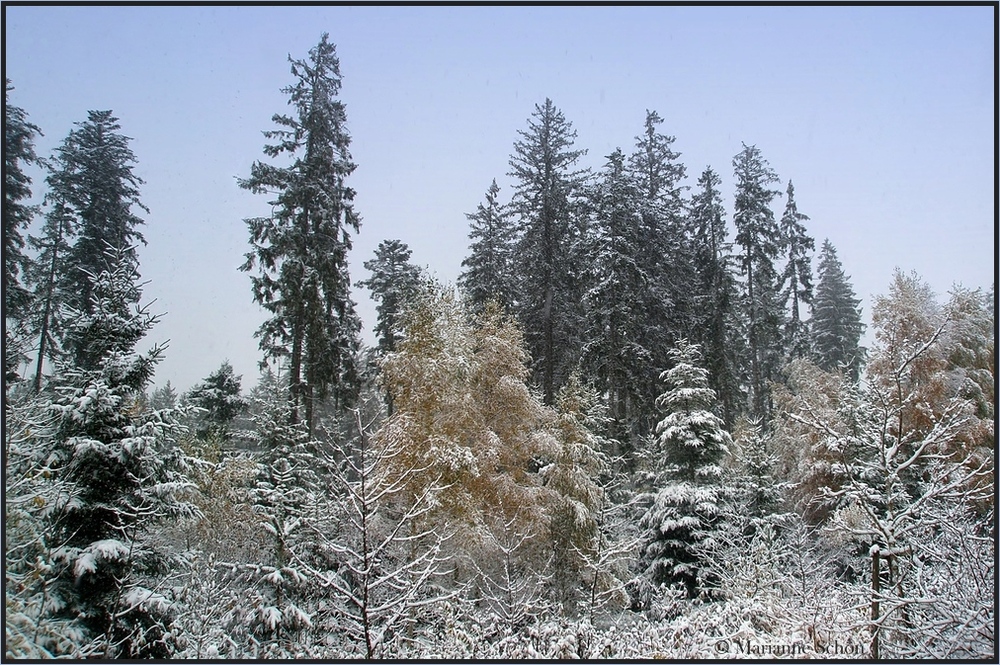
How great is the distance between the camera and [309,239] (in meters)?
19.8

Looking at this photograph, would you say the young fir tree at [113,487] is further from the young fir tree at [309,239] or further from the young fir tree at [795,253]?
the young fir tree at [795,253]

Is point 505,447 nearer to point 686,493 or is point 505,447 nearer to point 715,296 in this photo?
point 686,493

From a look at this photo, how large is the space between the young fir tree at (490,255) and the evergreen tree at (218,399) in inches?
458

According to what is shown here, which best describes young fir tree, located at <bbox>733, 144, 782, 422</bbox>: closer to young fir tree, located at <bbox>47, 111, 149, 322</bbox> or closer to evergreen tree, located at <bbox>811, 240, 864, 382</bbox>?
evergreen tree, located at <bbox>811, 240, 864, 382</bbox>

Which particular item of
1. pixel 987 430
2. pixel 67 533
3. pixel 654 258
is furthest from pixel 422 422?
pixel 654 258

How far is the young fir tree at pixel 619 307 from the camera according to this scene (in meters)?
22.8

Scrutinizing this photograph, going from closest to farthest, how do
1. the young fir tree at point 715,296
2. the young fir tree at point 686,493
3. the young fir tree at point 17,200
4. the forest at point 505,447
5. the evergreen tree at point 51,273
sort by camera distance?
the forest at point 505,447
the young fir tree at point 686,493
the young fir tree at point 17,200
the evergreen tree at point 51,273
the young fir tree at point 715,296

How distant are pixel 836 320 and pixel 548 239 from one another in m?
22.7

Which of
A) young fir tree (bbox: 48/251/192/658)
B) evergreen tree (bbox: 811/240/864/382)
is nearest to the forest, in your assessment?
young fir tree (bbox: 48/251/192/658)

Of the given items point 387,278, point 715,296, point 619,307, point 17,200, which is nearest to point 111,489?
point 17,200

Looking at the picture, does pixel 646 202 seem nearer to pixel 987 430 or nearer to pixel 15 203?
pixel 987 430

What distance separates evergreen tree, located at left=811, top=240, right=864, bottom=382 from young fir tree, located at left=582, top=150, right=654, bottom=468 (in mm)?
17234

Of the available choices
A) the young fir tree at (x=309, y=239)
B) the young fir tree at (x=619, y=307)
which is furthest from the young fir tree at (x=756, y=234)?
the young fir tree at (x=309, y=239)

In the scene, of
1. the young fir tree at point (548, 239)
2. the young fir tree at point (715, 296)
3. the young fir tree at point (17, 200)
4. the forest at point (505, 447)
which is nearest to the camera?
the forest at point (505, 447)
